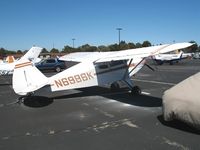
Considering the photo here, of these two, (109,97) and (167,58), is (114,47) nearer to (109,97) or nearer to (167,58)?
(167,58)

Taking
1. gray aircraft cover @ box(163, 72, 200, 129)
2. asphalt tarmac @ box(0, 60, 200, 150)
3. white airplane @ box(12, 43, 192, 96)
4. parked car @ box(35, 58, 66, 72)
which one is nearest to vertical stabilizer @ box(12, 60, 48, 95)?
white airplane @ box(12, 43, 192, 96)

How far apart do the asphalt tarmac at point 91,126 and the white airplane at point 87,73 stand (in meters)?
0.73

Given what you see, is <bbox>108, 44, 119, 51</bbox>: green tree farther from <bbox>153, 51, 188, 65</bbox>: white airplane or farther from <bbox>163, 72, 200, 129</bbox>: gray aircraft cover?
<bbox>163, 72, 200, 129</bbox>: gray aircraft cover

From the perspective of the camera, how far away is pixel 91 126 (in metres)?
8.01

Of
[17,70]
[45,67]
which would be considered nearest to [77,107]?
[17,70]

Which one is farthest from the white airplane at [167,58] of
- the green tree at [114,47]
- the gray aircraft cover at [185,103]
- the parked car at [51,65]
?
the green tree at [114,47]

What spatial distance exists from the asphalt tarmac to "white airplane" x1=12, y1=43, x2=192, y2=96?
73 cm

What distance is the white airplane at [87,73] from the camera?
35.7ft

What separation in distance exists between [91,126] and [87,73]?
15.2 feet

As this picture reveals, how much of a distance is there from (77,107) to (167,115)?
405 cm

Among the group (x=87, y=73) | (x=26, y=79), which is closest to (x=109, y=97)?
(x=87, y=73)

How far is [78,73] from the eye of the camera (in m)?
12.1

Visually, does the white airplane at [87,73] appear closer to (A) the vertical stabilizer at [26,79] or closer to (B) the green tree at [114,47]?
(A) the vertical stabilizer at [26,79]

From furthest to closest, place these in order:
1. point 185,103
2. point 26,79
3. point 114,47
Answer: point 114,47, point 26,79, point 185,103
